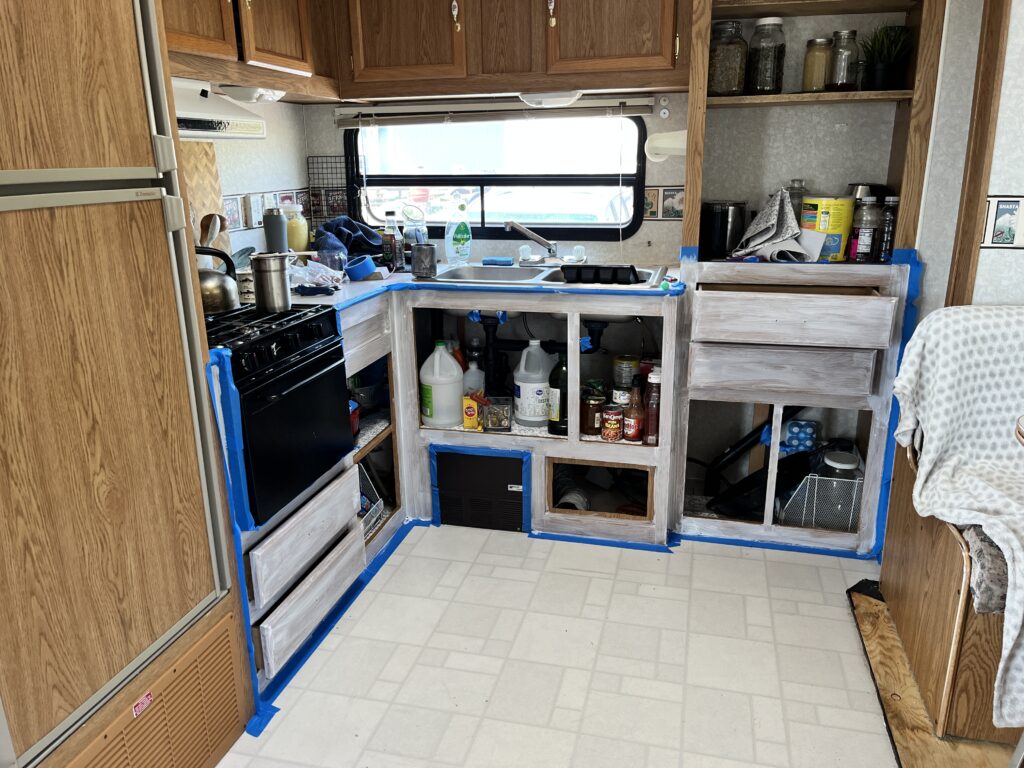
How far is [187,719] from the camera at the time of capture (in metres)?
1.72

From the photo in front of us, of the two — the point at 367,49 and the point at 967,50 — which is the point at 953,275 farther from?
the point at 367,49

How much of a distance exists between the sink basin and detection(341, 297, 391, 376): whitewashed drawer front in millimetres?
409

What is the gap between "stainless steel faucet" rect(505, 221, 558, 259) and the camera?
3.12 meters

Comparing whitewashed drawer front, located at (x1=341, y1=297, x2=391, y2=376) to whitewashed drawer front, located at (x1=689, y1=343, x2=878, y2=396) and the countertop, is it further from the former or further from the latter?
whitewashed drawer front, located at (x1=689, y1=343, x2=878, y2=396)

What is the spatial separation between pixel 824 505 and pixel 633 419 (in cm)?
78

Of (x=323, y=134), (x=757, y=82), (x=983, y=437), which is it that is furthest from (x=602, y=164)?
(x=983, y=437)

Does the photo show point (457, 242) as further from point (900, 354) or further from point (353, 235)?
point (900, 354)

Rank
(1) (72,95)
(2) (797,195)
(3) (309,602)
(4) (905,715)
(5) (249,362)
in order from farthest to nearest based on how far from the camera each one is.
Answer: (2) (797,195) → (3) (309,602) → (4) (905,715) → (5) (249,362) → (1) (72,95)

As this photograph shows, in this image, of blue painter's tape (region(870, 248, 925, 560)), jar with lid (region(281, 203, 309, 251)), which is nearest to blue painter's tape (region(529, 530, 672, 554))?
blue painter's tape (region(870, 248, 925, 560))

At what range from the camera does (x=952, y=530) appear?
1897mm

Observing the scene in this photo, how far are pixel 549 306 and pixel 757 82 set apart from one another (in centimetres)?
101

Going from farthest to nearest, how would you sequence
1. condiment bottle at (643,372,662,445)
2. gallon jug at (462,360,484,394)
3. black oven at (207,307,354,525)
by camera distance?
1. gallon jug at (462,360,484,394)
2. condiment bottle at (643,372,662,445)
3. black oven at (207,307,354,525)

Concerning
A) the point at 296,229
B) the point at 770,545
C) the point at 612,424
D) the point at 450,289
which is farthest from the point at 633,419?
the point at 296,229

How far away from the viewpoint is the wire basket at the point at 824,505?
2.78 metres
